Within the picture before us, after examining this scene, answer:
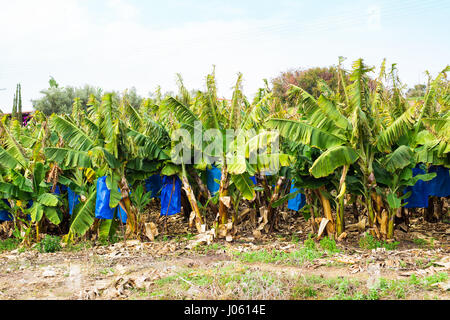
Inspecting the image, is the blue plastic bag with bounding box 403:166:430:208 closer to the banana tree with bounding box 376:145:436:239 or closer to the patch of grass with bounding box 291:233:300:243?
the banana tree with bounding box 376:145:436:239

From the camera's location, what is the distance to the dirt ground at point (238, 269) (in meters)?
6.15

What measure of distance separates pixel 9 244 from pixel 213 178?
225 inches

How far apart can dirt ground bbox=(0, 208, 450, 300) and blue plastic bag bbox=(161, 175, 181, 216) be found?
715 mm

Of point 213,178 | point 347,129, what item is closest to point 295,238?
point 213,178

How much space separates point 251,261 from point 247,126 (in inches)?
125

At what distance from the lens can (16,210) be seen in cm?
1088

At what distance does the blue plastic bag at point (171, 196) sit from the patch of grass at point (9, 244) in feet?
13.3

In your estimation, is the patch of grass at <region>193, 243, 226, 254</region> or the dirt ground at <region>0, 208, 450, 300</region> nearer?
the dirt ground at <region>0, 208, 450, 300</region>

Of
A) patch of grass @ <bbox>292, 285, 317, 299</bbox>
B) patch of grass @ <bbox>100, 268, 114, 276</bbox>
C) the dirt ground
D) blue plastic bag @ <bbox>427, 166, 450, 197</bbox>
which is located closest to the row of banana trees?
blue plastic bag @ <bbox>427, 166, 450, 197</bbox>

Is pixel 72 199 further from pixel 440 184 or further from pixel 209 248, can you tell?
pixel 440 184

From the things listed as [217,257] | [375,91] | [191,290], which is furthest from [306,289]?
[375,91]

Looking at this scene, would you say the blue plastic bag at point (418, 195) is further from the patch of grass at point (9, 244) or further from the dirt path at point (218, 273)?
the patch of grass at point (9, 244)

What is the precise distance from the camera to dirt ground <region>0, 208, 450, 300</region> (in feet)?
20.2
